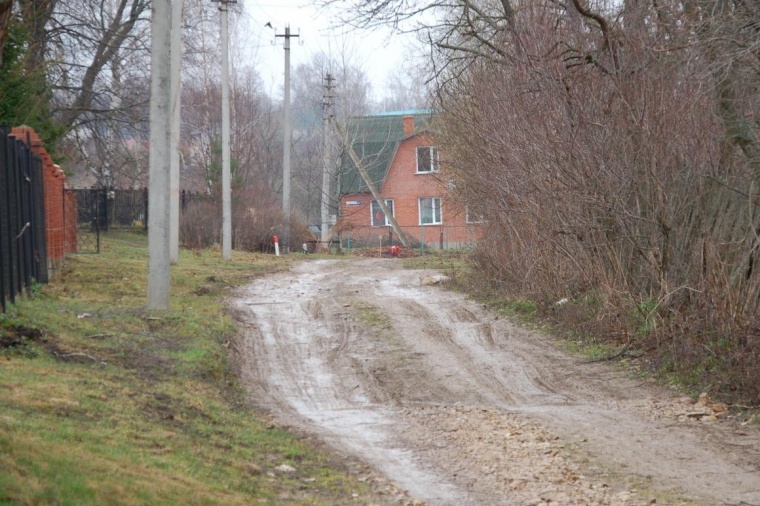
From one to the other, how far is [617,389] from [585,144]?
3.85m

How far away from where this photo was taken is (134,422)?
742cm

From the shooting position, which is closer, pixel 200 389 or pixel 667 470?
pixel 667 470

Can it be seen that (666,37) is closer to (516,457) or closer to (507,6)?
(507,6)

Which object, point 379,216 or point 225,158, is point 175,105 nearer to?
point 225,158

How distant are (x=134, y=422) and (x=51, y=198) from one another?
10.9 metres

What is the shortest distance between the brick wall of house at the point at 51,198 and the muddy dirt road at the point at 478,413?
361 cm

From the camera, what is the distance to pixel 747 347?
9758mm

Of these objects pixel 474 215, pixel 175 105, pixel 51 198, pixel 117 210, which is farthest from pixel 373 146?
pixel 51 198

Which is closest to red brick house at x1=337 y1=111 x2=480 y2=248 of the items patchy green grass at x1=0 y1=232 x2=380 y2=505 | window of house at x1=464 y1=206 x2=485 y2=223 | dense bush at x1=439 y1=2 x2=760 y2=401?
window of house at x1=464 y1=206 x2=485 y2=223

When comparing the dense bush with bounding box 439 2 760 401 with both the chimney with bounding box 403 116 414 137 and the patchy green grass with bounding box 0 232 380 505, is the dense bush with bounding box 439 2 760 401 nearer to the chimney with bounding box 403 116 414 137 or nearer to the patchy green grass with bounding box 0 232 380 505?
the patchy green grass with bounding box 0 232 380 505

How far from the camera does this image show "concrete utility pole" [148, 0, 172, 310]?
43.9 feet

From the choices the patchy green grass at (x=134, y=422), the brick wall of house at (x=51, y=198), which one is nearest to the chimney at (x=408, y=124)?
the brick wall of house at (x=51, y=198)

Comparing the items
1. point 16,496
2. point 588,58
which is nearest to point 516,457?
point 16,496

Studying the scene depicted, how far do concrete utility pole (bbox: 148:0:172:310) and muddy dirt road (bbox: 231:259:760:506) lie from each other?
1.53 metres
